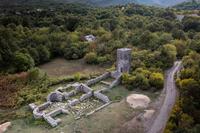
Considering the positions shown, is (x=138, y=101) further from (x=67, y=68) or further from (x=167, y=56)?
(x=67, y=68)

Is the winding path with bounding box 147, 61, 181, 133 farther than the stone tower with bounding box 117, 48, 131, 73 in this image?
No

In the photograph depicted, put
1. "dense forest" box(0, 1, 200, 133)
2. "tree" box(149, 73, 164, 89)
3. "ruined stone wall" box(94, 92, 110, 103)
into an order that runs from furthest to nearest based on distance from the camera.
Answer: "tree" box(149, 73, 164, 89), "dense forest" box(0, 1, 200, 133), "ruined stone wall" box(94, 92, 110, 103)

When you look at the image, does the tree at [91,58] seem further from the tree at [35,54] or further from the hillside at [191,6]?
the hillside at [191,6]

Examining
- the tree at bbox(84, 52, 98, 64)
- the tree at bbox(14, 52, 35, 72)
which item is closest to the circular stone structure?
the tree at bbox(84, 52, 98, 64)

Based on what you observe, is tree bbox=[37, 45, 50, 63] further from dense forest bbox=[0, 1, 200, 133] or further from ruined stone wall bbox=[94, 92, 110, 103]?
ruined stone wall bbox=[94, 92, 110, 103]

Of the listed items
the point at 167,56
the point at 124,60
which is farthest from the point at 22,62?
the point at 167,56

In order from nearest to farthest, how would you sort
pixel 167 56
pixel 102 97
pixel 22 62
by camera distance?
pixel 102 97 → pixel 167 56 → pixel 22 62

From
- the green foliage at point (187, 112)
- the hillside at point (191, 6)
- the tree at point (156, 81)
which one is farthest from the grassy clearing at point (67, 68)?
the hillside at point (191, 6)
